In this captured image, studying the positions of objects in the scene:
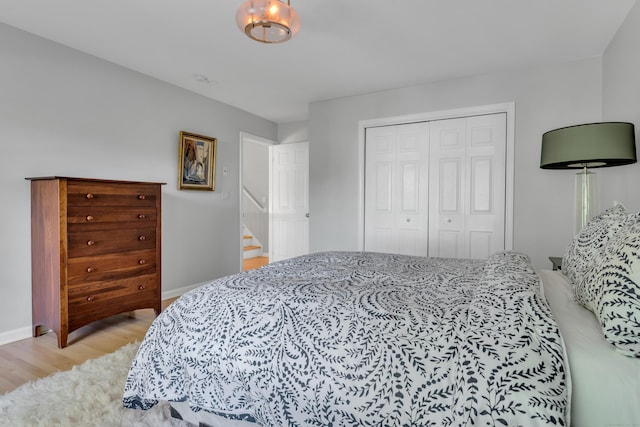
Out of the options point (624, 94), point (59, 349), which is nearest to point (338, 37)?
point (624, 94)

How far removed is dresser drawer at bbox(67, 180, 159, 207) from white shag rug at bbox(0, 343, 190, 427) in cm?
120

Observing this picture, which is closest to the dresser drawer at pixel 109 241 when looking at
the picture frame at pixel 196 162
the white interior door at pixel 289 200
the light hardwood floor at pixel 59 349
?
the light hardwood floor at pixel 59 349

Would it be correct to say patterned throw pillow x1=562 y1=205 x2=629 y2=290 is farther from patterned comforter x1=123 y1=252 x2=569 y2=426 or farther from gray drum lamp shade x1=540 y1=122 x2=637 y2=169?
gray drum lamp shade x1=540 y1=122 x2=637 y2=169

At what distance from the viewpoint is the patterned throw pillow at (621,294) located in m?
0.87

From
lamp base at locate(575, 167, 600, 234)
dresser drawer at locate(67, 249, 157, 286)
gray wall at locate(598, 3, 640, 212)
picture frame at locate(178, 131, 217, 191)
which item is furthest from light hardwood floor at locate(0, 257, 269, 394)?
gray wall at locate(598, 3, 640, 212)

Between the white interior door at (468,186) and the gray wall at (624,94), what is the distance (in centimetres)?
82

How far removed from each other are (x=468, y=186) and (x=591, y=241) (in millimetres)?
2260

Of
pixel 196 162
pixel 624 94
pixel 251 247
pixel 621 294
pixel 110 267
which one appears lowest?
pixel 251 247

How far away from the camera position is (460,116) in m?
3.67

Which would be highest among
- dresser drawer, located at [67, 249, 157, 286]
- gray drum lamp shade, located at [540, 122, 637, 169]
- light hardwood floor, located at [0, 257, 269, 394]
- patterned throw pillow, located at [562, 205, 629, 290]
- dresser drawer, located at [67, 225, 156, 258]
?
gray drum lamp shade, located at [540, 122, 637, 169]

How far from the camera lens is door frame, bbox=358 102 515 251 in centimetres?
341

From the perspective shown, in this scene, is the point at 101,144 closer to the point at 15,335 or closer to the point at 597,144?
the point at 15,335

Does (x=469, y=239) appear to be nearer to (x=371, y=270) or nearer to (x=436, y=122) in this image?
(x=436, y=122)

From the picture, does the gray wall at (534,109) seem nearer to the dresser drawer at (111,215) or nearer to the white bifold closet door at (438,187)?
the white bifold closet door at (438,187)
